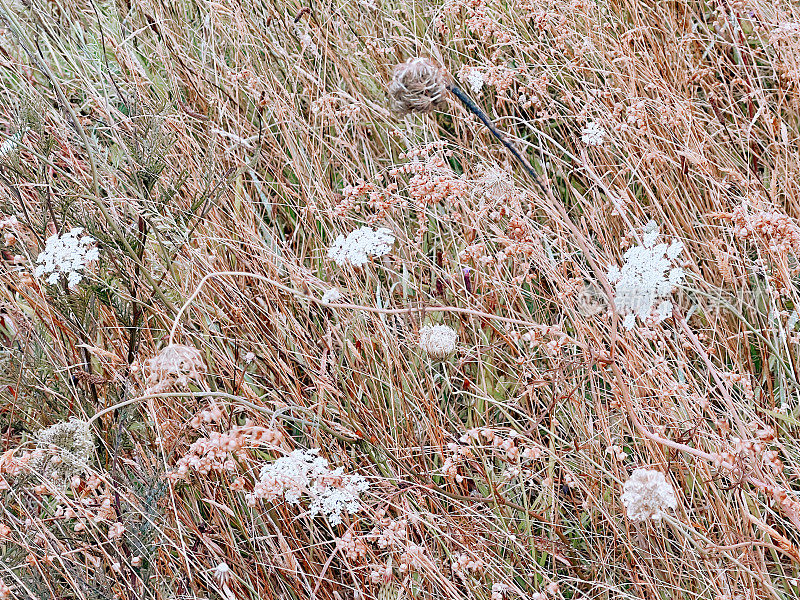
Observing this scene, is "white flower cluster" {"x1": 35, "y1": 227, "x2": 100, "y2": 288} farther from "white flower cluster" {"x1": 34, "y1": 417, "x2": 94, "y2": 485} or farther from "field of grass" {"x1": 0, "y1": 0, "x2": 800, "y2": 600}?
"white flower cluster" {"x1": 34, "y1": 417, "x2": 94, "y2": 485}

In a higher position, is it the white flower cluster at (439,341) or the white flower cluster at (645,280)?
the white flower cluster at (645,280)

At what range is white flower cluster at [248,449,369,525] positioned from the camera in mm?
1206

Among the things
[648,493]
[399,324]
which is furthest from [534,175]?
[399,324]

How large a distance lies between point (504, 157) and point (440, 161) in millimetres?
791

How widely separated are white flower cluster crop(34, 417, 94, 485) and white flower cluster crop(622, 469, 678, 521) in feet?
3.07

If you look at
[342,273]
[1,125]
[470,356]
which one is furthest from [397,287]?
[1,125]

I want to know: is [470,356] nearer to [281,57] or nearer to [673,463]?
[673,463]

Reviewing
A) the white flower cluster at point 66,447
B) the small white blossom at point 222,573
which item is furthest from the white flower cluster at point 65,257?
the small white blossom at point 222,573

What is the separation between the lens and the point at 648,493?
108cm

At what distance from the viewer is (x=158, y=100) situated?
96.2 inches

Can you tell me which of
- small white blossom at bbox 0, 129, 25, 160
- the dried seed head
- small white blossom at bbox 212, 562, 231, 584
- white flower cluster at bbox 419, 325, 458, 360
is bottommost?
small white blossom at bbox 212, 562, 231, 584

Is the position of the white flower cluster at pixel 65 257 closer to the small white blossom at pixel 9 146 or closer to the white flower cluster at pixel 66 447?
the white flower cluster at pixel 66 447

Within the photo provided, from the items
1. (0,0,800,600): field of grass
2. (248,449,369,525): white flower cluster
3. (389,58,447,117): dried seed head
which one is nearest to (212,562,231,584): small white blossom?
(0,0,800,600): field of grass

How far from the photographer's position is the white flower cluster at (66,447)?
128cm
